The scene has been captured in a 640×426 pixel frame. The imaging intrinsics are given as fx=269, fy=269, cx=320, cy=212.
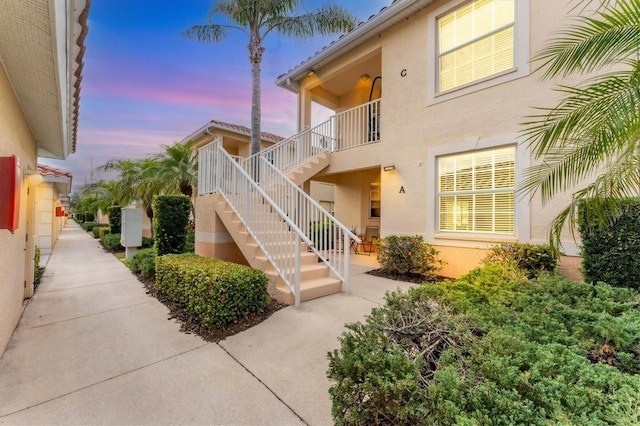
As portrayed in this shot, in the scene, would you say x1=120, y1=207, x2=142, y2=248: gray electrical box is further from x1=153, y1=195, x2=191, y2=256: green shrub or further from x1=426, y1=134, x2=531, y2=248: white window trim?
x1=426, y1=134, x2=531, y2=248: white window trim

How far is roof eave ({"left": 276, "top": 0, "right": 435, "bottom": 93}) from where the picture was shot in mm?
7047

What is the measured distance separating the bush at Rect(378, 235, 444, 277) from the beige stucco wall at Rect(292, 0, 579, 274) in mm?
335

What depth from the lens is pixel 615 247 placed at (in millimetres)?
4086

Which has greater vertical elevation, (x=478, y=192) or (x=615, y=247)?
(x=478, y=192)

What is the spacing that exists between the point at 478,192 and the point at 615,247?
2.55 m

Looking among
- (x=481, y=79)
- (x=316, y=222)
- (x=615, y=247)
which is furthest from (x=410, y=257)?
(x=481, y=79)

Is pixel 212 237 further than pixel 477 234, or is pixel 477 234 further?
pixel 212 237

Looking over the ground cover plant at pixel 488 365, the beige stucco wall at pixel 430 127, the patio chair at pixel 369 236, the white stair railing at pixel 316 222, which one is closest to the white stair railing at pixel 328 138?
the beige stucco wall at pixel 430 127

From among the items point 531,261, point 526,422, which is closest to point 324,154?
point 531,261

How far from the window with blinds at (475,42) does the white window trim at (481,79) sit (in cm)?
12

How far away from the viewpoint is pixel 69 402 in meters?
2.44

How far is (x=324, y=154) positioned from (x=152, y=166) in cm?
691

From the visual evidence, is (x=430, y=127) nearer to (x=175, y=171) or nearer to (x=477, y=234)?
(x=477, y=234)

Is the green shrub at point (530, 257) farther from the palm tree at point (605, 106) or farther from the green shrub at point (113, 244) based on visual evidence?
the green shrub at point (113, 244)
